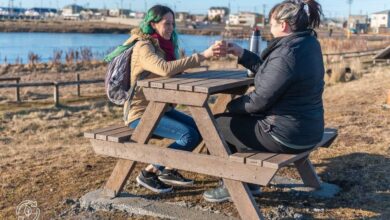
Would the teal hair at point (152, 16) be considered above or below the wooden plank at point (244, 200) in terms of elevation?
above

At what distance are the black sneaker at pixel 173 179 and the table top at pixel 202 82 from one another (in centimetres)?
86

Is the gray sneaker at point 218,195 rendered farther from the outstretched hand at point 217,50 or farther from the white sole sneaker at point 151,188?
the outstretched hand at point 217,50

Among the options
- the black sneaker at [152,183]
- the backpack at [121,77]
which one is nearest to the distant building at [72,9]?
the black sneaker at [152,183]

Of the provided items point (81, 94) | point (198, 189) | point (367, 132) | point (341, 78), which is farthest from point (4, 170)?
point (341, 78)

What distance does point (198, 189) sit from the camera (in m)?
4.27

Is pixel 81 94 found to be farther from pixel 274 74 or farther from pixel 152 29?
pixel 274 74

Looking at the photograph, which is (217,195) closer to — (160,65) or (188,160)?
(188,160)

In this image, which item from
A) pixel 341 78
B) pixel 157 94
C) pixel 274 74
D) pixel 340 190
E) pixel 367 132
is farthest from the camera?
pixel 341 78

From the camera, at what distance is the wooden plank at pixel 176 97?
10.8 ft


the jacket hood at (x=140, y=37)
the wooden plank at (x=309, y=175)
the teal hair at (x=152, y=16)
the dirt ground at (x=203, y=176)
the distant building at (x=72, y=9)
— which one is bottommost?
the dirt ground at (x=203, y=176)

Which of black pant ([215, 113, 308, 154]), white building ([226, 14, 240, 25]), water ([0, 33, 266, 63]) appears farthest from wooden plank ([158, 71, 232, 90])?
white building ([226, 14, 240, 25])

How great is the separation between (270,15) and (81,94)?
41.3ft

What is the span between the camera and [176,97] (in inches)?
135

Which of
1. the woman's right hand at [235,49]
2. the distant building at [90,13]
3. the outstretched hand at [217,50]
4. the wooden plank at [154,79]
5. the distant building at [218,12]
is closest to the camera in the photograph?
the wooden plank at [154,79]
